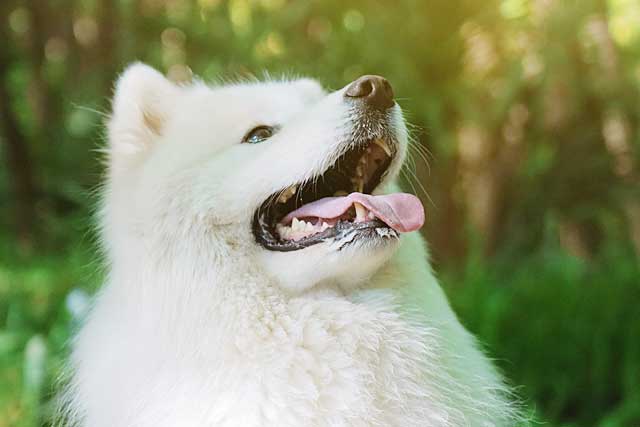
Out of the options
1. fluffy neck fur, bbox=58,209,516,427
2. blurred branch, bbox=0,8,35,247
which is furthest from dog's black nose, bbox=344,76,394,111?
blurred branch, bbox=0,8,35,247

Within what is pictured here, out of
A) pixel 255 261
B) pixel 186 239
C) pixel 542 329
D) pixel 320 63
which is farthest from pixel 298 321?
pixel 320 63

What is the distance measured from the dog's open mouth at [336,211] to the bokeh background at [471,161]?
22.3 inches

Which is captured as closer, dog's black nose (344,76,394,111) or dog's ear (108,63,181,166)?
dog's black nose (344,76,394,111)

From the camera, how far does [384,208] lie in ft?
7.49

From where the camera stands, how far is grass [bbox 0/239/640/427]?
379cm

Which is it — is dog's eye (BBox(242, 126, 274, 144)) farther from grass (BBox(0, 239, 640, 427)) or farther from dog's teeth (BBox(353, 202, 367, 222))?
grass (BBox(0, 239, 640, 427))

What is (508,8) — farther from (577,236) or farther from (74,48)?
(74,48)

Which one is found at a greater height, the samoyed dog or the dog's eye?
the dog's eye

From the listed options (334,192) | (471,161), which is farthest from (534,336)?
(471,161)

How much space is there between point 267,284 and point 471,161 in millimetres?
5434

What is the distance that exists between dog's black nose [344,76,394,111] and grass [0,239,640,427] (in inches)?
68.4

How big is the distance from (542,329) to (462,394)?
2621 mm

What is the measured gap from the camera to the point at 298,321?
2.17 metres

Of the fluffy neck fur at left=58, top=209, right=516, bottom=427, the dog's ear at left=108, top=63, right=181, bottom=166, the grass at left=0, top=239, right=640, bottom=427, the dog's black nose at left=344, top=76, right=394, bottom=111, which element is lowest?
the grass at left=0, top=239, right=640, bottom=427
